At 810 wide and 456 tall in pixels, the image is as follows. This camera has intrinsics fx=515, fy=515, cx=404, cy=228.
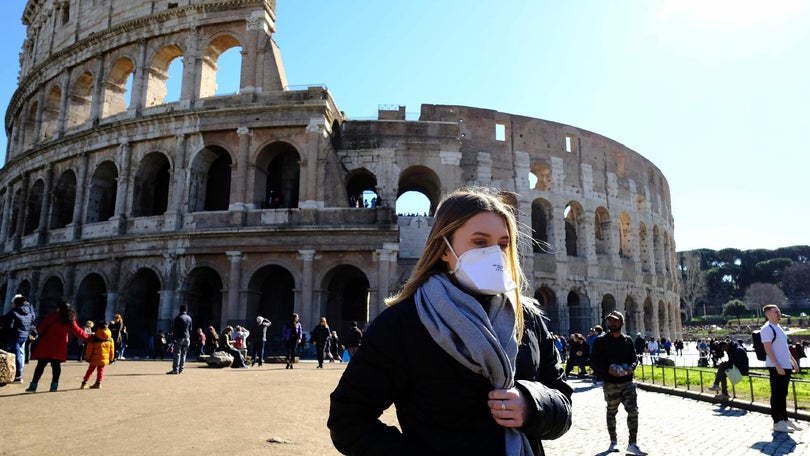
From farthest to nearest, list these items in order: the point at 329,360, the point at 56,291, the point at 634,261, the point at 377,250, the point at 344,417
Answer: the point at 634,261 < the point at 56,291 < the point at 377,250 < the point at 329,360 < the point at 344,417

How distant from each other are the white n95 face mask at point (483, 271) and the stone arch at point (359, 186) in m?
21.3

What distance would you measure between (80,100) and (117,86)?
2776 mm

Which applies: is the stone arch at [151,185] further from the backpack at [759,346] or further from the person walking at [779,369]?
the person walking at [779,369]

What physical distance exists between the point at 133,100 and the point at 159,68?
1.98 meters

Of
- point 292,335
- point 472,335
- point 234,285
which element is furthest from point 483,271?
point 234,285

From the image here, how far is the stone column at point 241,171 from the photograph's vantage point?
19797 millimetres

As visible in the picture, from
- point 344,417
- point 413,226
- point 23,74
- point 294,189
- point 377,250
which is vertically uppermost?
point 23,74

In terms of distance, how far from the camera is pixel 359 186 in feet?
82.0

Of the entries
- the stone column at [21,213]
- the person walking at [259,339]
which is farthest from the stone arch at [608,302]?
the stone column at [21,213]

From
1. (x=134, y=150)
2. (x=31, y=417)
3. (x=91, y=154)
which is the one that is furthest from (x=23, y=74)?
(x=31, y=417)

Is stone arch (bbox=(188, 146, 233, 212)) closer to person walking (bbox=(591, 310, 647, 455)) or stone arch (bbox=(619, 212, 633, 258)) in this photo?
person walking (bbox=(591, 310, 647, 455))

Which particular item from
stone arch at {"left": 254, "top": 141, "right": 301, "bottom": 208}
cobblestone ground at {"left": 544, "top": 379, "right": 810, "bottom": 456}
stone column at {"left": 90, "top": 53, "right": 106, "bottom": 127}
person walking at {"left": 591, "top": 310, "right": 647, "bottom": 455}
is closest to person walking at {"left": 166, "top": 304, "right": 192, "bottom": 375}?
cobblestone ground at {"left": 544, "top": 379, "right": 810, "bottom": 456}

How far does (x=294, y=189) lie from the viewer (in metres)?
22.1

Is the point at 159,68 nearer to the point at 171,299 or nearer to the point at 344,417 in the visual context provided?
the point at 171,299
